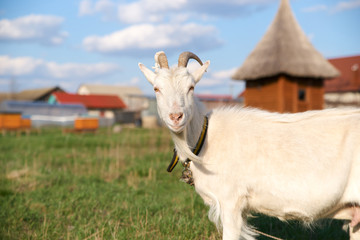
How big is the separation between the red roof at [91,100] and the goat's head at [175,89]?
48408mm

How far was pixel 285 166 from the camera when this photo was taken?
2.94 meters

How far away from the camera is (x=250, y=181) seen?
9.80ft

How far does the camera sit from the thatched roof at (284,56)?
66.6 feet

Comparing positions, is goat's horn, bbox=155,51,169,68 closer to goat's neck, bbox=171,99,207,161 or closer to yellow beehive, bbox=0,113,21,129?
goat's neck, bbox=171,99,207,161

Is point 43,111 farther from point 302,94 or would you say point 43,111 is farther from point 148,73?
point 148,73

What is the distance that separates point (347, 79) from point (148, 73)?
33.3 m

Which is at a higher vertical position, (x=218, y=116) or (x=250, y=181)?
(x=218, y=116)

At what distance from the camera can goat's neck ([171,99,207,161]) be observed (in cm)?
306

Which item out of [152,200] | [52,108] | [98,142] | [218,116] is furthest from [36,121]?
[218,116]

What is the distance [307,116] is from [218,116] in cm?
95

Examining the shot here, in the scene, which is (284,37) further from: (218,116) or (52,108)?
(52,108)

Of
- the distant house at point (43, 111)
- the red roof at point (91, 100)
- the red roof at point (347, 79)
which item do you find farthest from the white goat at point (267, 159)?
the red roof at point (91, 100)

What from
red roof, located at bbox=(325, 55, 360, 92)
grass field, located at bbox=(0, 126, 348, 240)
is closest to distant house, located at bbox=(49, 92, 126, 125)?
red roof, located at bbox=(325, 55, 360, 92)

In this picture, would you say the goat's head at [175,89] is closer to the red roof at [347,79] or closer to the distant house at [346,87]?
the distant house at [346,87]
